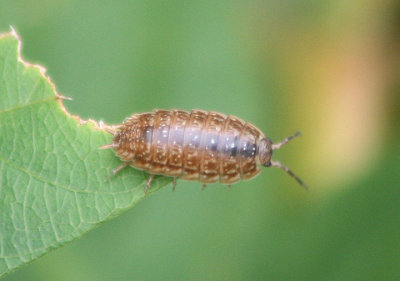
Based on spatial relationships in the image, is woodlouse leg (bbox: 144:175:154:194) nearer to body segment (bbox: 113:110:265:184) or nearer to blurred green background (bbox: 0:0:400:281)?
body segment (bbox: 113:110:265:184)

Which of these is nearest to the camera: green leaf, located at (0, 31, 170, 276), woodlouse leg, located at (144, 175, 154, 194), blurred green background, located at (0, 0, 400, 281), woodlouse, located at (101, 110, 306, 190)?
green leaf, located at (0, 31, 170, 276)

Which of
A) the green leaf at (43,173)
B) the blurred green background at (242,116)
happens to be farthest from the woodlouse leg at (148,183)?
the blurred green background at (242,116)

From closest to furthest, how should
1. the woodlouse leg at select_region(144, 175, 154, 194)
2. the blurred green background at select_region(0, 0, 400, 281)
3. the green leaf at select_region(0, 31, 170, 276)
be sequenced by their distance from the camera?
1. the green leaf at select_region(0, 31, 170, 276)
2. the woodlouse leg at select_region(144, 175, 154, 194)
3. the blurred green background at select_region(0, 0, 400, 281)

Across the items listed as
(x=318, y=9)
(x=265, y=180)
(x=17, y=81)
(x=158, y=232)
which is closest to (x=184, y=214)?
(x=158, y=232)

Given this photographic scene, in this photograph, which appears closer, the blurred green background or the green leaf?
the green leaf

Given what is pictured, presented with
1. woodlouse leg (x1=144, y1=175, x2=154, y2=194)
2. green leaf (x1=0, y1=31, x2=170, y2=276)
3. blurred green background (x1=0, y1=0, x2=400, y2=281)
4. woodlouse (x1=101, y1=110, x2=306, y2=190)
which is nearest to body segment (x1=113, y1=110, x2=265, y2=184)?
woodlouse (x1=101, y1=110, x2=306, y2=190)
